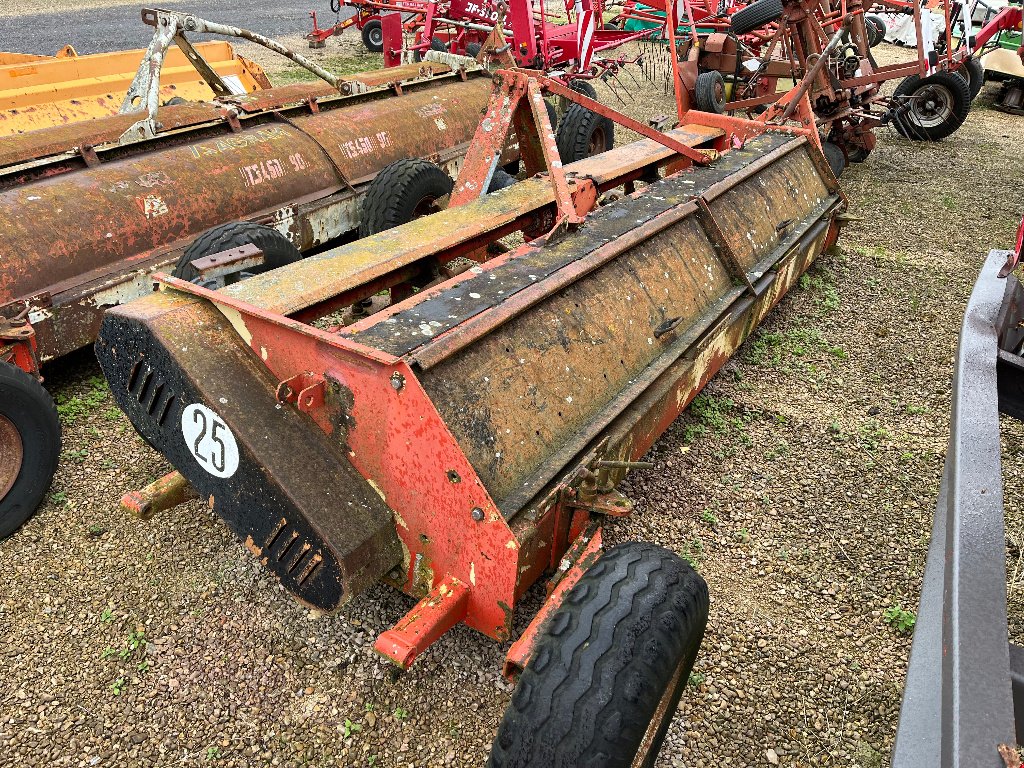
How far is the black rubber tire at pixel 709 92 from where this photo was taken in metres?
6.50

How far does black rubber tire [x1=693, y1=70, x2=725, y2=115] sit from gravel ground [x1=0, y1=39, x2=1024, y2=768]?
3.28 metres

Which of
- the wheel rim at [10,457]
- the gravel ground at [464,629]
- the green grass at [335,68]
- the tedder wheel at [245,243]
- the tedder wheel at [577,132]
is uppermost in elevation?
the green grass at [335,68]

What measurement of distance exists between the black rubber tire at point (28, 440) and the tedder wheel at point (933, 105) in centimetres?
886

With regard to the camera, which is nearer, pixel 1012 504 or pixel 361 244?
pixel 361 244

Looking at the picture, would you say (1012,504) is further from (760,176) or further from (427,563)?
(427,563)

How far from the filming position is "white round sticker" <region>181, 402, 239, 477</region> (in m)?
2.13

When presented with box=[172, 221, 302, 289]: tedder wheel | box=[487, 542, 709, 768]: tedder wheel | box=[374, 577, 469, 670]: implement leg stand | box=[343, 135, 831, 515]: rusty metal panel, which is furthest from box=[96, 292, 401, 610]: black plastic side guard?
box=[172, 221, 302, 289]: tedder wheel

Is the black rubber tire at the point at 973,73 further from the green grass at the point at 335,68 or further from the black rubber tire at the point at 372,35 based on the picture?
the black rubber tire at the point at 372,35

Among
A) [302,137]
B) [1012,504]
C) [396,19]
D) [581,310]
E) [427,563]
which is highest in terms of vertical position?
[396,19]

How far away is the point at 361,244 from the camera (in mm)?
2936

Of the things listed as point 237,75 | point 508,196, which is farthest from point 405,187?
point 237,75

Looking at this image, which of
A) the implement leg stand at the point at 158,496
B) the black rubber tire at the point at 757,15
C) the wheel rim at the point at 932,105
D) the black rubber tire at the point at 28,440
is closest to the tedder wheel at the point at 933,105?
the wheel rim at the point at 932,105

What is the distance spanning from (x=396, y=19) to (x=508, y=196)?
649 cm

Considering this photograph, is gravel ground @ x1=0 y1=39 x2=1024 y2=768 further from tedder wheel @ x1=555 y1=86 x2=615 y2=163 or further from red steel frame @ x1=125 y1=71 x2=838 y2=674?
tedder wheel @ x1=555 y1=86 x2=615 y2=163
